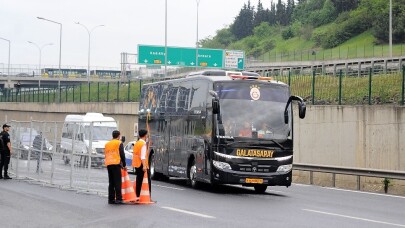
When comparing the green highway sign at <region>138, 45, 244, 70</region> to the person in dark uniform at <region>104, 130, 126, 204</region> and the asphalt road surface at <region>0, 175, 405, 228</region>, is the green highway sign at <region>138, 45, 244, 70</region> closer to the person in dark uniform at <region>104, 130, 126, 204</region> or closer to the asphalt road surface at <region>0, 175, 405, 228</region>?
the asphalt road surface at <region>0, 175, 405, 228</region>

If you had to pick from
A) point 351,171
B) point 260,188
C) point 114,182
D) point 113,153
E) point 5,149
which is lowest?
point 260,188

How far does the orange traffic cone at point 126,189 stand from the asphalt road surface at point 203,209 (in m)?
0.61

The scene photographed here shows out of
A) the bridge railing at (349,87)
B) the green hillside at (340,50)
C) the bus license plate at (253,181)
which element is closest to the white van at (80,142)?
the bus license plate at (253,181)

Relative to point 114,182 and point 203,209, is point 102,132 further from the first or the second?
point 203,209

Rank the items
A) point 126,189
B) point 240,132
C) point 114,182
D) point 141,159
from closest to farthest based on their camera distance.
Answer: point 114,182, point 141,159, point 126,189, point 240,132

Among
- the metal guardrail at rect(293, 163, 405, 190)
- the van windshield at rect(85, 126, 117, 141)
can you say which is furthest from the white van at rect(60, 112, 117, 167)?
the van windshield at rect(85, 126, 117, 141)

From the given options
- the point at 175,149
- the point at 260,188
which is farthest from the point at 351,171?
the point at 175,149

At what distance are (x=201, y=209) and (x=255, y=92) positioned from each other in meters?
6.87

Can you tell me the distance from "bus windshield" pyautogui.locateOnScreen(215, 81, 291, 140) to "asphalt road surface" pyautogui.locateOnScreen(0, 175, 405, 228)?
5.79 feet

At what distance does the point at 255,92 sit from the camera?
25.3m

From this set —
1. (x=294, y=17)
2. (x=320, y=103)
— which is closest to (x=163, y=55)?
(x=320, y=103)

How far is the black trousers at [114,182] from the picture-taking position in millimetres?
20297

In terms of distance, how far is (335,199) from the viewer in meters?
24.2

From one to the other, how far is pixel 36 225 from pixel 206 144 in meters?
10.2
